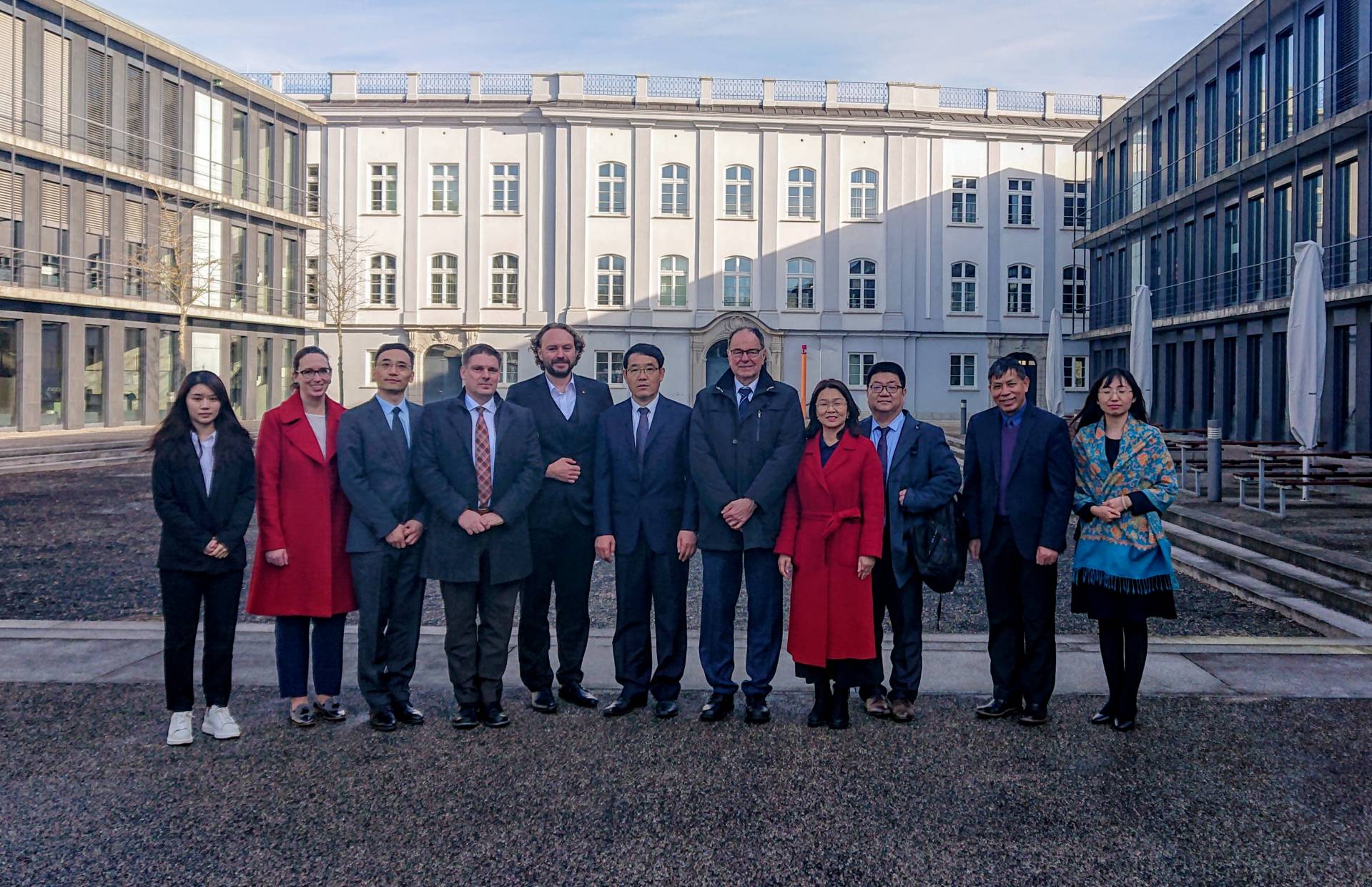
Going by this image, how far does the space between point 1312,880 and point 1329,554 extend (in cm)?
645

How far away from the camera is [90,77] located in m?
30.0

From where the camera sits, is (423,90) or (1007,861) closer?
(1007,861)

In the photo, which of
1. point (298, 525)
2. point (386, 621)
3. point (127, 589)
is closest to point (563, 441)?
point (386, 621)

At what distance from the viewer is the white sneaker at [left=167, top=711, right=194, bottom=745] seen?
4.78 metres

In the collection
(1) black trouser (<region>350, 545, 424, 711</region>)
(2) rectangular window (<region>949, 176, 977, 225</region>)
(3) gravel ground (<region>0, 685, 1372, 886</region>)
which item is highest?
(2) rectangular window (<region>949, 176, 977, 225</region>)

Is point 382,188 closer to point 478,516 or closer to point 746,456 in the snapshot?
point 478,516

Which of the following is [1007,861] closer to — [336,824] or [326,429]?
[336,824]

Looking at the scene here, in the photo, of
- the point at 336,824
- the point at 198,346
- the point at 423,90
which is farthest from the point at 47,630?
the point at 423,90

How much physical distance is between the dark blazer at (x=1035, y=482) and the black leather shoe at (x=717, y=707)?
1552 mm

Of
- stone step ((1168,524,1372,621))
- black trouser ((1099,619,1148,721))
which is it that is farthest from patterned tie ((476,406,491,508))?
stone step ((1168,524,1372,621))

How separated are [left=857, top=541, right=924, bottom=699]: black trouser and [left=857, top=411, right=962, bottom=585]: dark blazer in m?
0.08

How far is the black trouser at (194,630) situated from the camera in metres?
4.84

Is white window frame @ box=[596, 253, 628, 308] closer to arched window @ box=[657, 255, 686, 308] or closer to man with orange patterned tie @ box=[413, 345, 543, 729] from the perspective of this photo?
arched window @ box=[657, 255, 686, 308]

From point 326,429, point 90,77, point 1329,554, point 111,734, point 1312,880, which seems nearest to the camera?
point 1312,880
